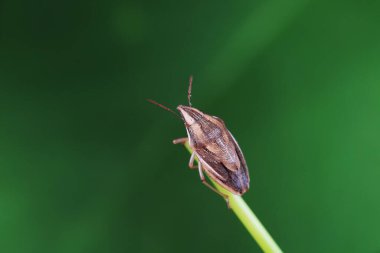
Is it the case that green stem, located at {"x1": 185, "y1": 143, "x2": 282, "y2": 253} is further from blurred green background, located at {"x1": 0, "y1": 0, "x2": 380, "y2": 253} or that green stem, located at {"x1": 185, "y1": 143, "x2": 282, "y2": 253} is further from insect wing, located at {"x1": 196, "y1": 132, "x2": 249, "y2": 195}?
blurred green background, located at {"x1": 0, "y1": 0, "x2": 380, "y2": 253}

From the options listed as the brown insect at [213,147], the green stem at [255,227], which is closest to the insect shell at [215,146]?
the brown insect at [213,147]

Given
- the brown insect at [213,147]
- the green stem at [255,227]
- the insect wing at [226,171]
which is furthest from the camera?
the brown insect at [213,147]

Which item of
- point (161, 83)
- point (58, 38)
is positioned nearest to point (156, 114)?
point (161, 83)

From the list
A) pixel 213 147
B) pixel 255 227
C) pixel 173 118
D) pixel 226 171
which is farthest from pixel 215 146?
pixel 255 227

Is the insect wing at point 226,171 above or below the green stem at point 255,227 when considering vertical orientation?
below

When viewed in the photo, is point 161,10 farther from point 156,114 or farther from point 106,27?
point 156,114

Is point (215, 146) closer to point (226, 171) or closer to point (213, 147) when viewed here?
point (213, 147)

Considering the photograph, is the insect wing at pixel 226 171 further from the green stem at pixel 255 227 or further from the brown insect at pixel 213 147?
the green stem at pixel 255 227
